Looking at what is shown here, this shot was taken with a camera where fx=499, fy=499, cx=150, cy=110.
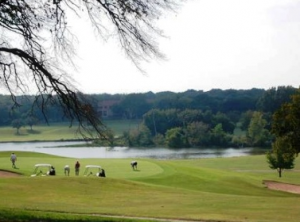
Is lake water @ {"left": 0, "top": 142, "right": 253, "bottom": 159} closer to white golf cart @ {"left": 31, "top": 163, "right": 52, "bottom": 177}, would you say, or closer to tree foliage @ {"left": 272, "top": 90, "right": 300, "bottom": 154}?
white golf cart @ {"left": 31, "top": 163, "right": 52, "bottom": 177}

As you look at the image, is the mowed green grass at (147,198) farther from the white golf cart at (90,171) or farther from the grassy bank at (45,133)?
the grassy bank at (45,133)

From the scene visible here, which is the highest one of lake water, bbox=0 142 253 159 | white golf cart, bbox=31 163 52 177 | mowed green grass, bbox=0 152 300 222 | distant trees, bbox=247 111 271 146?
distant trees, bbox=247 111 271 146

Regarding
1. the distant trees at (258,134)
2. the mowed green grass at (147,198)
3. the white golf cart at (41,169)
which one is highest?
the distant trees at (258,134)

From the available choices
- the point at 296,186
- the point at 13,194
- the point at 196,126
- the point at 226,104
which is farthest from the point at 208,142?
the point at 13,194

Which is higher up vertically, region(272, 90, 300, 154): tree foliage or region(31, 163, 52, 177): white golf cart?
region(272, 90, 300, 154): tree foliage

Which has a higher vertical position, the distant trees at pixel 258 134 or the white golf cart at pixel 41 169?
the distant trees at pixel 258 134

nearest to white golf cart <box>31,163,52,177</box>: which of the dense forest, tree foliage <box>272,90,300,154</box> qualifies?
tree foliage <box>272,90,300,154</box>

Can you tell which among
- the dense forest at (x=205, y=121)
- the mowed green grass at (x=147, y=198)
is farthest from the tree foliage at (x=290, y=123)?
the dense forest at (x=205, y=121)

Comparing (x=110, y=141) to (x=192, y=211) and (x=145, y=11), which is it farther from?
(x=192, y=211)

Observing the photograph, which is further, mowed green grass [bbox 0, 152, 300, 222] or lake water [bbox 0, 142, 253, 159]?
lake water [bbox 0, 142, 253, 159]

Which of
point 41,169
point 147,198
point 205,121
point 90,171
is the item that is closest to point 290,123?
point 90,171

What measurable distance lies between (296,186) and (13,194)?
2673 centimetres

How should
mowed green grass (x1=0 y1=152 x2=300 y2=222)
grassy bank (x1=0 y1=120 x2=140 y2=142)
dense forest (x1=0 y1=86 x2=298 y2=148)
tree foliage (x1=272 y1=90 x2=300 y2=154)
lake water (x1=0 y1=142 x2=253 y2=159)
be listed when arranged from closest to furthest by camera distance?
mowed green grass (x1=0 y1=152 x2=300 y2=222)
tree foliage (x1=272 y1=90 x2=300 y2=154)
lake water (x1=0 y1=142 x2=253 y2=159)
dense forest (x1=0 y1=86 x2=298 y2=148)
grassy bank (x1=0 y1=120 x2=140 y2=142)

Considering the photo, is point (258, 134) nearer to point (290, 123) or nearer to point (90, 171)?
point (290, 123)
